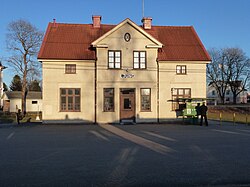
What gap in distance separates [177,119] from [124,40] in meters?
8.64

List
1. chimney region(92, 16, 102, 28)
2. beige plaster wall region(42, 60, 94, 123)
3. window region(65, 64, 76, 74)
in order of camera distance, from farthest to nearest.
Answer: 1. chimney region(92, 16, 102, 28)
2. window region(65, 64, 76, 74)
3. beige plaster wall region(42, 60, 94, 123)

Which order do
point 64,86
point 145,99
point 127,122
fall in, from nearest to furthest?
point 64,86 < point 127,122 < point 145,99

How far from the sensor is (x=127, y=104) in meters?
26.1

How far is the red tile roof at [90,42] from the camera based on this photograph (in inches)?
1027

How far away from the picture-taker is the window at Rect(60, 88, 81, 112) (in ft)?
83.9

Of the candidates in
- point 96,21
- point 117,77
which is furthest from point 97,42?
point 96,21

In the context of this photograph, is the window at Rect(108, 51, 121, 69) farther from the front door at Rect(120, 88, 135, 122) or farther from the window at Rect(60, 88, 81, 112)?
the window at Rect(60, 88, 81, 112)

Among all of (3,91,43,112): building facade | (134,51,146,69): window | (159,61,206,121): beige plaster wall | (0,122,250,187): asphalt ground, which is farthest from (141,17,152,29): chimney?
(3,91,43,112): building facade

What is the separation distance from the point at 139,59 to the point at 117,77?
263 cm

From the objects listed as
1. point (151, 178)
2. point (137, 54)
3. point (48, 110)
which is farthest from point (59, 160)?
point (137, 54)

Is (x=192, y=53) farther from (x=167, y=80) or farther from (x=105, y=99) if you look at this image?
(x=105, y=99)

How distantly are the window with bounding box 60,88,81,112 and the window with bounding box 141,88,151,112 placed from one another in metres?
5.66

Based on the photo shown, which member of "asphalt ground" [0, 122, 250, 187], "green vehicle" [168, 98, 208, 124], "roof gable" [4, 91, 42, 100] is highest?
"roof gable" [4, 91, 42, 100]

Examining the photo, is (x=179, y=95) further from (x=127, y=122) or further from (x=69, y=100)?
(x=69, y=100)
